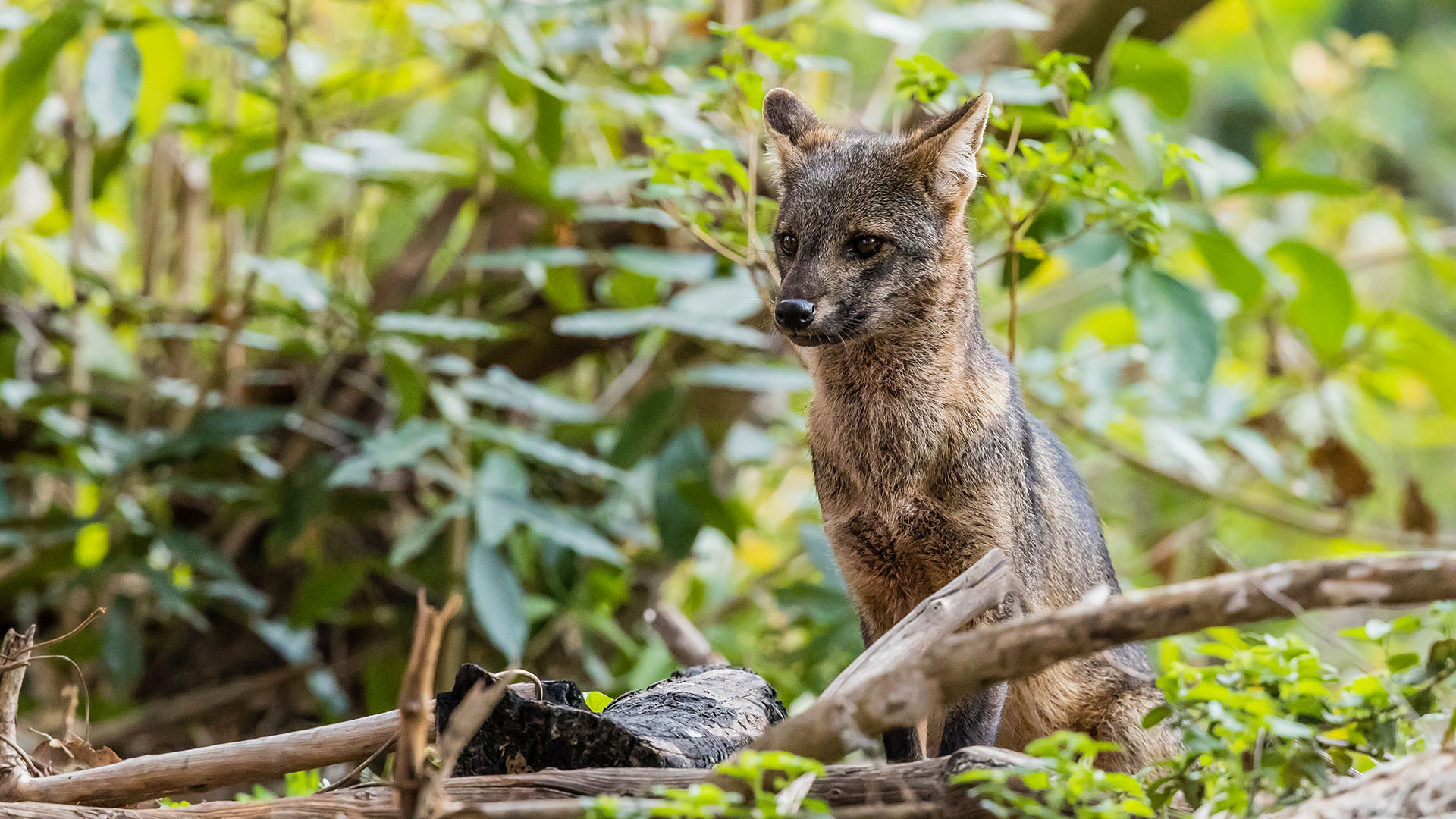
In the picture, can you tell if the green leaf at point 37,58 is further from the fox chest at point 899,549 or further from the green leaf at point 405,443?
the fox chest at point 899,549

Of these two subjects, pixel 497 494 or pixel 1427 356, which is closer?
pixel 497 494

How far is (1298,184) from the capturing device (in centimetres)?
→ 396

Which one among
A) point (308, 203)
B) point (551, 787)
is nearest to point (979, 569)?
point (551, 787)

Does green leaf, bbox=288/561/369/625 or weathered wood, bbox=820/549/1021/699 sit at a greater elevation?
weathered wood, bbox=820/549/1021/699

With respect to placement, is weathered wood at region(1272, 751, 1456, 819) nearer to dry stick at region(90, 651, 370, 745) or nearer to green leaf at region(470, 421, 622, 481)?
green leaf at region(470, 421, 622, 481)

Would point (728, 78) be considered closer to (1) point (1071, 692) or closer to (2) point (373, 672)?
(1) point (1071, 692)

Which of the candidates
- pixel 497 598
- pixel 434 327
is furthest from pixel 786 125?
pixel 497 598

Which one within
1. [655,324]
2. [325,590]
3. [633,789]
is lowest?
[325,590]

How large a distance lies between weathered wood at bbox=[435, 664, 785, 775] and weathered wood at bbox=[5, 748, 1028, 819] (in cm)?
13

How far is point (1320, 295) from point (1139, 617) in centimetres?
298

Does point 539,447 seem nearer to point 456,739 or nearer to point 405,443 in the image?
point 405,443

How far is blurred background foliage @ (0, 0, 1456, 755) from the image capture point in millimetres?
4082

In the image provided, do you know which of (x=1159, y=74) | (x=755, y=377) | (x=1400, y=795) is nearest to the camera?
(x=1400, y=795)

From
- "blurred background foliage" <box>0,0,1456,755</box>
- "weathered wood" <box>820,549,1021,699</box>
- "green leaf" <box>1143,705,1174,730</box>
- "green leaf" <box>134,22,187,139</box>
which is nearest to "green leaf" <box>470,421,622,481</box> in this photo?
"blurred background foliage" <box>0,0,1456,755</box>
